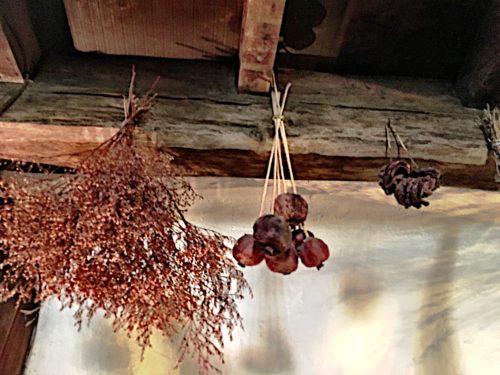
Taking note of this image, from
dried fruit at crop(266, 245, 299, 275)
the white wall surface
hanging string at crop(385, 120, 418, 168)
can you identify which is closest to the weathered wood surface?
hanging string at crop(385, 120, 418, 168)

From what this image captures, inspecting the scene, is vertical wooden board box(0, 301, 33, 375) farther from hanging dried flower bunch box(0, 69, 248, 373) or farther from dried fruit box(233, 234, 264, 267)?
dried fruit box(233, 234, 264, 267)

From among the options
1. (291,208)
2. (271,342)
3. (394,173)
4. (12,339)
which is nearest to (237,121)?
(291,208)

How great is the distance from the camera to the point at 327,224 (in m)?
1.77

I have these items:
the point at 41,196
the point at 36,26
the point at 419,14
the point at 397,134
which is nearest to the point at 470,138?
the point at 397,134

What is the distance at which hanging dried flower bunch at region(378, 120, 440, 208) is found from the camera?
3.66 ft

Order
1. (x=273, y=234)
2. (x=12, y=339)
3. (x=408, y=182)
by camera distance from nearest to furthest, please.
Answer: (x=273, y=234) < (x=408, y=182) < (x=12, y=339)

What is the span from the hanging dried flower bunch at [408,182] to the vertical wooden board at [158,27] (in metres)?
0.53

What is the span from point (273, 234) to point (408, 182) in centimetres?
33

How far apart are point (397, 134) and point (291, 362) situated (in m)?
0.82

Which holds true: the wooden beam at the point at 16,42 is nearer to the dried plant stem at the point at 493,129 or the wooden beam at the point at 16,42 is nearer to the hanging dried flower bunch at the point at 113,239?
the hanging dried flower bunch at the point at 113,239

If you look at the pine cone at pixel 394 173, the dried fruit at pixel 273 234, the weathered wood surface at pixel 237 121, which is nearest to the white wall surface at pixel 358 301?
the weathered wood surface at pixel 237 121

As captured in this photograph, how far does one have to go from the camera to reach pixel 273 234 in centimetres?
102

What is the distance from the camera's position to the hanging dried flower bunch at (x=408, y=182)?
1.11m

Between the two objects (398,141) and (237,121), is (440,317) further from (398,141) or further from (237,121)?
(237,121)
